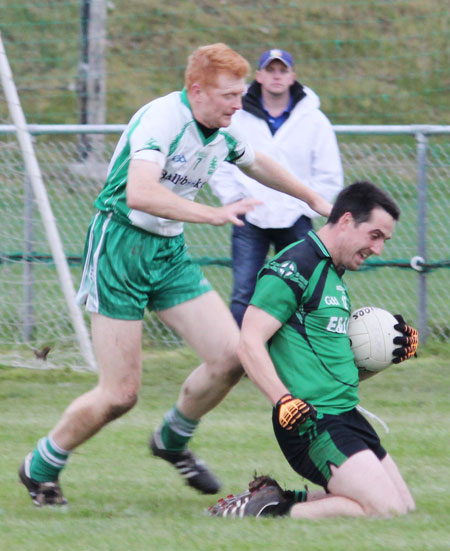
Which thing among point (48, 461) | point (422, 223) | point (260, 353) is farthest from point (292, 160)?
point (48, 461)

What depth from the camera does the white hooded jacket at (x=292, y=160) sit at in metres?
7.04

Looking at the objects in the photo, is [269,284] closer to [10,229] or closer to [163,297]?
[163,297]

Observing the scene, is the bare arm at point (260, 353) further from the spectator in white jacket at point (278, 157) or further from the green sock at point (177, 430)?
the spectator in white jacket at point (278, 157)

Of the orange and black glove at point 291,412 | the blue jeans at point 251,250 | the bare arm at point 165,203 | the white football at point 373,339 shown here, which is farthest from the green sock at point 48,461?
the blue jeans at point 251,250

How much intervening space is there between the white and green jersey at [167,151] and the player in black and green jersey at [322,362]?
0.51 meters

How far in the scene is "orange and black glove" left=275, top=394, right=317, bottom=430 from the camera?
421 cm

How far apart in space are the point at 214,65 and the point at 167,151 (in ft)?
1.28

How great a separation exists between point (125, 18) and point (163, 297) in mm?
13006

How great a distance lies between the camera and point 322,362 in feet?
14.9

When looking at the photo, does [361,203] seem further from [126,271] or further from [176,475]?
[176,475]

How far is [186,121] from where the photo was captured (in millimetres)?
4453

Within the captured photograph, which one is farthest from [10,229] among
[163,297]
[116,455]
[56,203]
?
[163,297]

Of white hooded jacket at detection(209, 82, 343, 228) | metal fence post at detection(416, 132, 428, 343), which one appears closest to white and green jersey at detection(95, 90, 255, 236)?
white hooded jacket at detection(209, 82, 343, 228)

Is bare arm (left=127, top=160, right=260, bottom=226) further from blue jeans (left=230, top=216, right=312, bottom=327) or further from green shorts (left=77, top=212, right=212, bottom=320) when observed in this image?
blue jeans (left=230, top=216, right=312, bottom=327)
